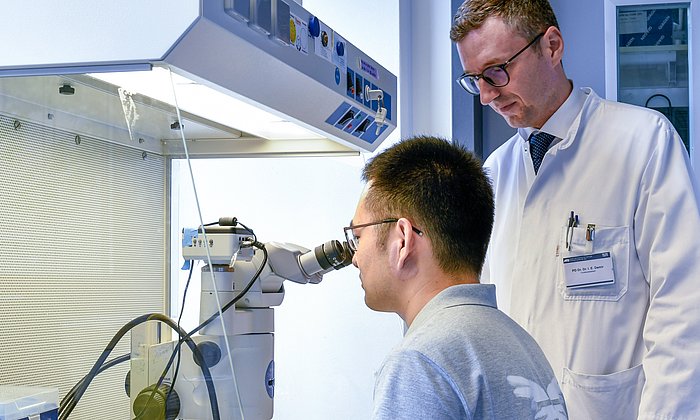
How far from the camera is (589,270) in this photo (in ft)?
6.06

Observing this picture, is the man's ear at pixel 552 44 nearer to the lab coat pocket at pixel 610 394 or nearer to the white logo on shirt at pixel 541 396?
the lab coat pocket at pixel 610 394


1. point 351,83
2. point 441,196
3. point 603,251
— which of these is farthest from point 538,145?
point 441,196

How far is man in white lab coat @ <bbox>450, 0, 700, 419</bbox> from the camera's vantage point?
66.9 inches

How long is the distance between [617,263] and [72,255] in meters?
1.13

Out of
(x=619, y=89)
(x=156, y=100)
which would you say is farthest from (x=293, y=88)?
(x=619, y=89)

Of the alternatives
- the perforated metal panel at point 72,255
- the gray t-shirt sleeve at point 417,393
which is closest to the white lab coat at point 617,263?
the gray t-shirt sleeve at point 417,393

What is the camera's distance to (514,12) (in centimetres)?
190

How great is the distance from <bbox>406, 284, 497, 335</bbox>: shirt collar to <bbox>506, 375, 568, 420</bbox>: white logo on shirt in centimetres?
14

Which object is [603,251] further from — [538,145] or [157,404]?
[157,404]

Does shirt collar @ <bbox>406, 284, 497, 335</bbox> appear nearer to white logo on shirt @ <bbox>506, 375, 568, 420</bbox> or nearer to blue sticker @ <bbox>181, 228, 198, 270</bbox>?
white logo on shirt @ <bbox>506, 375, 568, 420</bbox>

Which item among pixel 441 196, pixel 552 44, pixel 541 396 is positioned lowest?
pixel 541 396

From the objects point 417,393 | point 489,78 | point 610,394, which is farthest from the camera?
point 489,78

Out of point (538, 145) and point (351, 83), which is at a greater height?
point (351, 83)

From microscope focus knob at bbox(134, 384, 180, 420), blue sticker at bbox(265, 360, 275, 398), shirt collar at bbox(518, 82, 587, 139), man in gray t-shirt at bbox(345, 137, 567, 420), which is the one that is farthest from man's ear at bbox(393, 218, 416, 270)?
shirt collar at bbox(518, 82, 587, 139)
